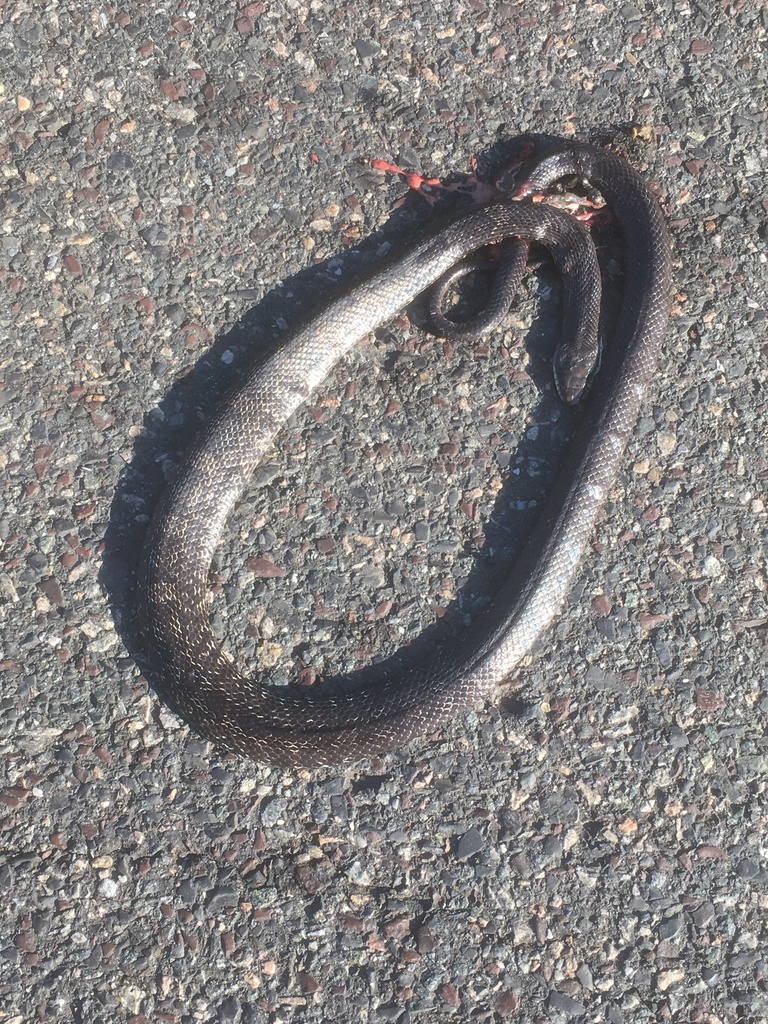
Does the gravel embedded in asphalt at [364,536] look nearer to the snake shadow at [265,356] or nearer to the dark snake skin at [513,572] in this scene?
the snake shadow at [265,356]

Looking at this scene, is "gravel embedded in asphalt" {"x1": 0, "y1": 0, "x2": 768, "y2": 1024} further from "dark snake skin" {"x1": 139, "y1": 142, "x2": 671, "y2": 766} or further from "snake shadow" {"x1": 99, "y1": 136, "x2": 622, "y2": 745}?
"dark snake skin" {"x1": 139, "y1": 142, "x2": 671, "y2": 766}

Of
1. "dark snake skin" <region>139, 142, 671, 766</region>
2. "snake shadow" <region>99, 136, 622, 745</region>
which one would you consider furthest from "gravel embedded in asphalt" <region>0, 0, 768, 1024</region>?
"dark snake skin" <region>139, 142, 671, 766</region>

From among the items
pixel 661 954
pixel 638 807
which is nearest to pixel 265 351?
pixel 638 807

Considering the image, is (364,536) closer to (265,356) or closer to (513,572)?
(513,572)

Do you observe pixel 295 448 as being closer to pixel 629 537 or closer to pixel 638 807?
pixel 629 537

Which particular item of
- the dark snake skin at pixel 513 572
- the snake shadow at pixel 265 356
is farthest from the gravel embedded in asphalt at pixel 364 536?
the dark snake skin at pixel 513 572
